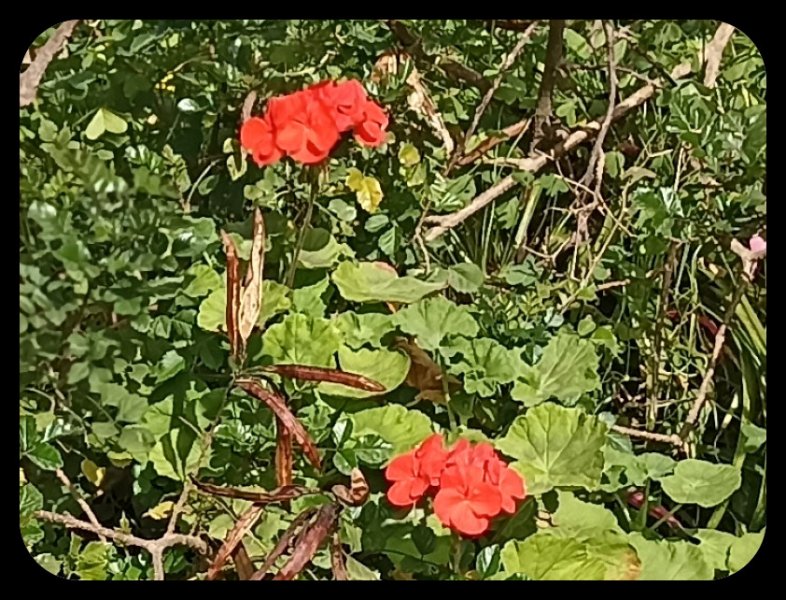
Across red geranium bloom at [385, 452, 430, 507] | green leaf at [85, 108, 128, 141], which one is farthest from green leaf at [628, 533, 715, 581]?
green leaf at [85, 108, 128, 141]

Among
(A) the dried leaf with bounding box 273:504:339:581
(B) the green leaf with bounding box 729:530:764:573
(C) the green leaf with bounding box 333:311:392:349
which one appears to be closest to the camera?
(A) the dried leaf with bounding box 273:504:339:581

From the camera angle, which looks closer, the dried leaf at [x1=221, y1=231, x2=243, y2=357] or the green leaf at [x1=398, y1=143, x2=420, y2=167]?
the dried leaf at [x1=221, y1=231, x2=243, y2=357]

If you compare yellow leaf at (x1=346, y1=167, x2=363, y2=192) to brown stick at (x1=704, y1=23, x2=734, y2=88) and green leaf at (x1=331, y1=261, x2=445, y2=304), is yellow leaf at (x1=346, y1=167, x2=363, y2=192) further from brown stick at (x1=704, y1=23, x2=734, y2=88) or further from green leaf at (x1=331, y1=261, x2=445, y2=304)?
brown stick at (x1=704, y1=23, x2=734, y2=88)

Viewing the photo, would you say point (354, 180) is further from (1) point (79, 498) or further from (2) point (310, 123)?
(1) point (79, 498)

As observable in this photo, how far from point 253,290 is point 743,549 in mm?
547

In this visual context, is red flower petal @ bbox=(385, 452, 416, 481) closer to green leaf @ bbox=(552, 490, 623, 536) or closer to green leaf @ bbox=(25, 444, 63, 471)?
green leaf @ bbox=(552, 490, 623, 536)

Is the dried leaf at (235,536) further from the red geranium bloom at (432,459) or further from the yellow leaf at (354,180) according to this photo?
the yellow leaf at (354,180)

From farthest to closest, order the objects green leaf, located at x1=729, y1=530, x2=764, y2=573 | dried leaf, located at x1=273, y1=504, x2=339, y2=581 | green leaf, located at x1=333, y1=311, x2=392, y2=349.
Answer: green leaf, located at x1=333, y1=311, x2=392, y2=349 → green leaf, located at x1=729, y1=530, x2=764, y2=573 → dried leaf, located at x1=273, y1=504, x2=339, y2=581

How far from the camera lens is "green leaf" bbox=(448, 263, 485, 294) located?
142cm

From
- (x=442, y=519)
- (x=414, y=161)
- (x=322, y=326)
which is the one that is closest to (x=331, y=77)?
(x=414, y=161)

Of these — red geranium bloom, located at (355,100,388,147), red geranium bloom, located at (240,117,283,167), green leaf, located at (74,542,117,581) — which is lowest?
green leaf, located at (74,542,117,581)

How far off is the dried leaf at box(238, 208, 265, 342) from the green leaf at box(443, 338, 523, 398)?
22cm

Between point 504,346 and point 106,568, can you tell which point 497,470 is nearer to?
point 504,346

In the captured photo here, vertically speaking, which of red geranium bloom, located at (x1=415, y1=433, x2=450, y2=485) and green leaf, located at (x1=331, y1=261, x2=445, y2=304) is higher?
green leaf, located at (x1=331, y1=261, x2=445, y2=304)
